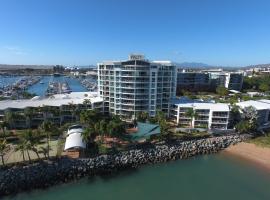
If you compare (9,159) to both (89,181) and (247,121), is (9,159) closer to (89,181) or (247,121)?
(89,181)

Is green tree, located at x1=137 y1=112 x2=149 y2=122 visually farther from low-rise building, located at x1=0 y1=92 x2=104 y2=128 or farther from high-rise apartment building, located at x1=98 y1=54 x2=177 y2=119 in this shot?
low-rise building, located at x1=0 y1=92 x2=104 y2=128

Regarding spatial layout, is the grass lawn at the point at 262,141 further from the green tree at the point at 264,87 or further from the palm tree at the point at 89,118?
the green tree at the point at 264,87

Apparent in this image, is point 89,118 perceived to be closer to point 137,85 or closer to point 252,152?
point 137,85

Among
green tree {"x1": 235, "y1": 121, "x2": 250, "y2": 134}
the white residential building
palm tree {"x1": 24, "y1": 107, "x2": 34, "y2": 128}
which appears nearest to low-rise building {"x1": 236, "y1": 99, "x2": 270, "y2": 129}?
green tree {"x1": 235, "y1": 121, "x2": 250, "y2": 134}

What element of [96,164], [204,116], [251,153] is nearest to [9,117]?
[96,164]

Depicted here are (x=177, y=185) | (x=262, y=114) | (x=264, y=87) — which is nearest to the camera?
(x=177, y=185)
